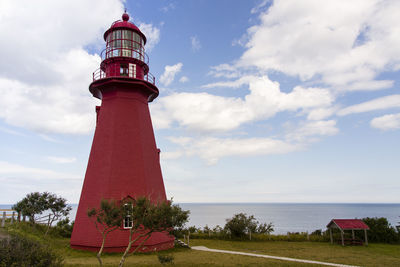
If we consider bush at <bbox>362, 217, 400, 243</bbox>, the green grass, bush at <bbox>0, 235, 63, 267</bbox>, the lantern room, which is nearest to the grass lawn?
the green grass

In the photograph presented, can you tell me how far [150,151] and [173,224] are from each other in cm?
946

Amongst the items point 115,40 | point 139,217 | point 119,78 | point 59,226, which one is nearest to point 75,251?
point 59,226

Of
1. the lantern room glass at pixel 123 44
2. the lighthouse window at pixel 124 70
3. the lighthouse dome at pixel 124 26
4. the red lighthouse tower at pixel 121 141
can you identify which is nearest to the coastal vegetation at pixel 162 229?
the red lighthouse tower at pixel 121 141

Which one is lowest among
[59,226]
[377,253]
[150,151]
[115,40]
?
[377,253]

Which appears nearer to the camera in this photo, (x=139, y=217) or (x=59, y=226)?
(x=139, y=217)

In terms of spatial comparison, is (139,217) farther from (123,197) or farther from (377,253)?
(377,253)

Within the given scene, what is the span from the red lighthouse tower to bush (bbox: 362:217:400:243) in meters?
18.3

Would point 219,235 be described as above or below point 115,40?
below

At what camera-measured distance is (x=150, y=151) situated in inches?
796

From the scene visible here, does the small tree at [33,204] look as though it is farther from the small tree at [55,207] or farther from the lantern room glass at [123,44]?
the lantern room glass at [123,44]

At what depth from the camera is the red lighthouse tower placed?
18062 mm

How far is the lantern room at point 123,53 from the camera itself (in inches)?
792

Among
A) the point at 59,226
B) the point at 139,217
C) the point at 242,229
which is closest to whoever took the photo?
the point at 139,217

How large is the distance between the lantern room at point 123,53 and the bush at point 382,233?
23.5 meters
